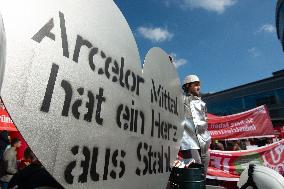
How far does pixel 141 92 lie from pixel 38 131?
0.83 meters

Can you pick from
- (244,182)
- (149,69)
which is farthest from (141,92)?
(244,182)

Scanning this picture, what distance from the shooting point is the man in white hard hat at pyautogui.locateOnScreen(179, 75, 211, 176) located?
3.05 meters

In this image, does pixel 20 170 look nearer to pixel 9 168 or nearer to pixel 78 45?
pixel 78 45

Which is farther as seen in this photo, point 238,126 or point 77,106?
point 238,126

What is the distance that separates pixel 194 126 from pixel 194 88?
18.8 inches

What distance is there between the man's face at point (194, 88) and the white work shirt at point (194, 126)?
78 millimetres

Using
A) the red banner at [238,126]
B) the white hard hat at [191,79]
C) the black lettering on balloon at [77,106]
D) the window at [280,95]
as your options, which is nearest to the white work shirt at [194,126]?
the white hard hat at [191,79]

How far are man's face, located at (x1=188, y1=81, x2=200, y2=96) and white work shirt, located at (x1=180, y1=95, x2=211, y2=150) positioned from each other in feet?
0.26

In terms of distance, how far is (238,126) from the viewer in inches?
320

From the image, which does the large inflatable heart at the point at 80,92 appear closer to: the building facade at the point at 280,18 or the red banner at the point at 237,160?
the red banner at the point at 237,160

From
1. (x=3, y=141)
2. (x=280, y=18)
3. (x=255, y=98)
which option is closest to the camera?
(x=3, y=141)

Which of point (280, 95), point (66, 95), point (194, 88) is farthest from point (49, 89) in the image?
point (280, 95)

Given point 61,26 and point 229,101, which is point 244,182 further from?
point 229,101

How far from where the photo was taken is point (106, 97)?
140 centimetres
